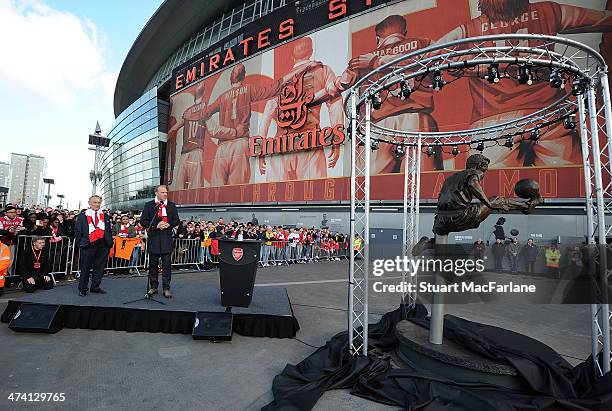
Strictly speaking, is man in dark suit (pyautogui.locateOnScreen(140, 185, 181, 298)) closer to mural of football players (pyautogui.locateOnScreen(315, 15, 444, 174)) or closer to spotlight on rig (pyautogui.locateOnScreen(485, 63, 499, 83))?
spotlight on rig (pyautogui.locateOnScreen(485, 63, 499, 83))

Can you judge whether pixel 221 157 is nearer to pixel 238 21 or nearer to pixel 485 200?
pixel 238 21

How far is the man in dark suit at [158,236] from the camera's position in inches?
233

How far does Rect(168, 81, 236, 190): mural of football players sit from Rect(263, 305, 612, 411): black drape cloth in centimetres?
2853

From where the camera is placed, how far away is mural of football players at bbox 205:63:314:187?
26.9 metres

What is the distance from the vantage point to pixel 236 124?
2802 centimetres

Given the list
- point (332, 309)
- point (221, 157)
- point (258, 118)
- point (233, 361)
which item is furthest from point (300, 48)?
point (233, 361)

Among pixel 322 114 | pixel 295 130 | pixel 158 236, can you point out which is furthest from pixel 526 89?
pixel 158 236

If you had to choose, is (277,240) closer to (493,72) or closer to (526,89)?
(493,72)

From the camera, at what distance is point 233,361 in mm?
4172

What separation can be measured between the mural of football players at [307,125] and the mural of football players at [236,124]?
1827mm

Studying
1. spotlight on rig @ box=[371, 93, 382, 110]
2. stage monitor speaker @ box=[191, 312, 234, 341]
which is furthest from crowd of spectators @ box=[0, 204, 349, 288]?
spotlight on rig @ box=[371, 93, 382, 110]

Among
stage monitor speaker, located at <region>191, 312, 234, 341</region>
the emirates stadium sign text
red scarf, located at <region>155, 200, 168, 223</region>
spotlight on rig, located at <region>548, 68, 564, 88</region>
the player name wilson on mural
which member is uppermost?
the player name wilson on mural

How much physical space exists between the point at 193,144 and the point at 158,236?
28.4 metres

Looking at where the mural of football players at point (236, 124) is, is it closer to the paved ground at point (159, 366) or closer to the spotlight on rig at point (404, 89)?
the paved ground at point (159, 366)
